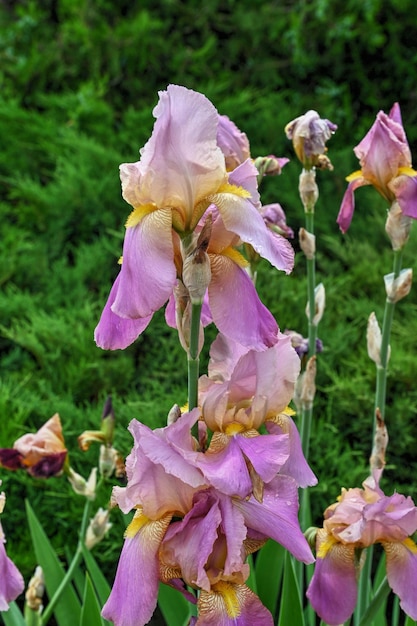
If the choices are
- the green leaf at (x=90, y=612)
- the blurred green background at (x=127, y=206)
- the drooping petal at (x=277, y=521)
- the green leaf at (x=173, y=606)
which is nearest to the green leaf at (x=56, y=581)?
the green leaf at (x=173, y=606)

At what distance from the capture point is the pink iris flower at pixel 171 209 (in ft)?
2.68

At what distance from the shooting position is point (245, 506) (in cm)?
88

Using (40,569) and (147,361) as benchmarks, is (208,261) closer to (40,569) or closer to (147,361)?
(40,569)

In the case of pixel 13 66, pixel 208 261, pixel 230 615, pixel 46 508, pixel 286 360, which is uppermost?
pixel 208 261

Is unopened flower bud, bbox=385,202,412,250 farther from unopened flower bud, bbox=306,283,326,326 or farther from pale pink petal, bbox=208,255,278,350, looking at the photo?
pale pink petal, bbox=208,255,278,350

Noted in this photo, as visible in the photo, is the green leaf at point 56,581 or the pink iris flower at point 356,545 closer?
the pink iris flower at point 356,545

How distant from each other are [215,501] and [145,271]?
0.86 ft

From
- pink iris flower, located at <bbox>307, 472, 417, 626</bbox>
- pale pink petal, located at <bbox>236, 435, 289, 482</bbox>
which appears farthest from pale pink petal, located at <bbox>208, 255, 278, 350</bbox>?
pink iris flower, located at <bbox>307, 472, 417, 626</bbox>

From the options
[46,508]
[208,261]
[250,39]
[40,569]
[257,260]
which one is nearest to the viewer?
[208,261]

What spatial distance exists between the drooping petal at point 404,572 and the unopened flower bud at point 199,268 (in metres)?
0.50

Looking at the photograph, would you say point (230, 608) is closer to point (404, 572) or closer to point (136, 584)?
point (136, 584)

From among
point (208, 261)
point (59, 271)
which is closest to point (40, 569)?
point (208, 261)

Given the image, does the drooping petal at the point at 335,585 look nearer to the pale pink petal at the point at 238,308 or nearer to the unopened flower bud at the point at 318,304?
the pale pink petal at the point at 238,308

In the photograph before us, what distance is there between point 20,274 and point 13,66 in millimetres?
1758
